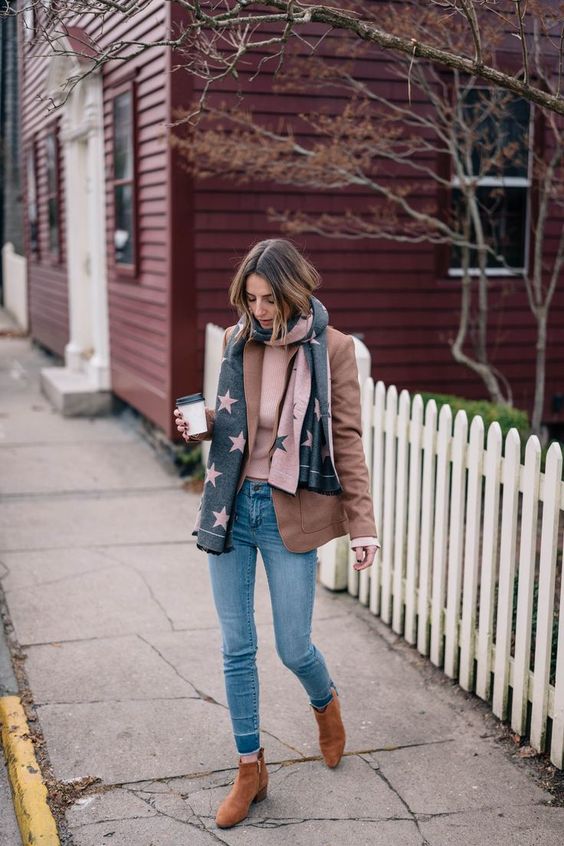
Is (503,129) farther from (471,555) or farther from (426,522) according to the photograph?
(471,555)

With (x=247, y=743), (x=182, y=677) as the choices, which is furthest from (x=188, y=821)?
(x=182, y=677)

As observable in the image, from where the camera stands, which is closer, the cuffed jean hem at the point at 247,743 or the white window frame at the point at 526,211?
the cuffed jean hem at the point at 247,743

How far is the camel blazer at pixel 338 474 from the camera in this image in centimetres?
360

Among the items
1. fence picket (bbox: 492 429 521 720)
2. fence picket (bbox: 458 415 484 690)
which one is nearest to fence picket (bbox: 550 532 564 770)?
fence picket (bbox: 492 429 521 720)

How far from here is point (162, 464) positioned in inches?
368

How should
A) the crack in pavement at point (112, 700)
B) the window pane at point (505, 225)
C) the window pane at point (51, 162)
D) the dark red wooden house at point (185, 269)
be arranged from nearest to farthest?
the crack in pavement at point (112, 700)
the dark red wooden house at point (185, 269)
the window pane at point (505, 225)
the window pane at point (51, 162)

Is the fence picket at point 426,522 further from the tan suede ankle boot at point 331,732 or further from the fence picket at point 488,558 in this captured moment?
the tan suede ankle boot at point 331,732

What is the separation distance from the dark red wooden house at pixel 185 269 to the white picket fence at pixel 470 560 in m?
2.88

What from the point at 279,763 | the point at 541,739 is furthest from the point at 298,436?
the point at 541,739

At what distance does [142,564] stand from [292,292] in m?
3.52

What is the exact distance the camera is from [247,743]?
3.71 meters

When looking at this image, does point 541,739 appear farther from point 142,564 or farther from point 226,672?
point 142,564

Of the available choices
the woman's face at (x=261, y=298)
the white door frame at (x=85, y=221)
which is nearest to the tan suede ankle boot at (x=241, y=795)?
the woman's face at (x=261, y=298)

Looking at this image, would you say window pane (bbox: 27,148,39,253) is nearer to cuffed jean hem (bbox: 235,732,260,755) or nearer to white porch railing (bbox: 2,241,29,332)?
white porch railing (bbox: 2,241,29,332)
